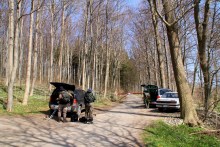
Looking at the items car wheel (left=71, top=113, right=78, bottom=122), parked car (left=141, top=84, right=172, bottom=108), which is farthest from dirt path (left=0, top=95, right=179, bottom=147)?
parked car (left=141, top=84, right=172, bottom=108)

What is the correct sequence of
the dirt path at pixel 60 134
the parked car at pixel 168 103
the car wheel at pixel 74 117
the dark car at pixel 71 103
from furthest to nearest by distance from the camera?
the parked car at pixel 168 103
the dark car at pixel 71 103
the car wheel at pixel 74 117
the dirt path at pixel 60 134

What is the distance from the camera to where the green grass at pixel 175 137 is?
11266 millimetres

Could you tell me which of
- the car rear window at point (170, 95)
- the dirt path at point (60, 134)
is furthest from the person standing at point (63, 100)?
the car rear window at point (170, 95)

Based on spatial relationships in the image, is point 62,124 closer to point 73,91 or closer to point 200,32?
point 73,91

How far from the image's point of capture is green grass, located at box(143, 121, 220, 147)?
1127 centimetres

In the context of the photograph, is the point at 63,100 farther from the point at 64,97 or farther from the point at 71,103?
the point at 71,103

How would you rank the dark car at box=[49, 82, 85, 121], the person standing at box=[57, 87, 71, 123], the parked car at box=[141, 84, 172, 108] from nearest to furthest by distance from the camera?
the person standing at box=[57, 87, 71, 123] → the dark car at box=[49, 82, 85, 121] → the parked car at box=[141, 84, 172, 108]

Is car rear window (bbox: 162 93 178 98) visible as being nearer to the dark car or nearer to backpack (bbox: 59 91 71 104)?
the dark car

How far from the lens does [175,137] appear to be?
12609 mm

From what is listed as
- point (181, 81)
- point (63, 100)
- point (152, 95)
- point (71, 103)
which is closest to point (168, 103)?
point (152, 95)

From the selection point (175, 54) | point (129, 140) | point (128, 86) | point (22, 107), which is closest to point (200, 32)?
point (175, 54)

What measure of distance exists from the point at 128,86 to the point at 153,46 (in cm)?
4322

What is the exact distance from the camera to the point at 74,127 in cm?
1372

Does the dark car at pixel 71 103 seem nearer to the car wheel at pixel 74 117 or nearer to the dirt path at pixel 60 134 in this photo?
the car wheel at pixel 74 117
